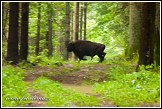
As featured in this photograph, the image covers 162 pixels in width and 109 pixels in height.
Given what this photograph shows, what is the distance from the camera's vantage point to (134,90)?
10.2 metres

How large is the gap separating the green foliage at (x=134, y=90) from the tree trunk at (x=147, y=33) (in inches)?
43.7

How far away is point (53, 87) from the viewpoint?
34.7ft

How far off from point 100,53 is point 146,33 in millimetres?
7613

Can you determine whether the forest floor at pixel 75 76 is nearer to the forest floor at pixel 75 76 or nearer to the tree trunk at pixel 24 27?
the forest floor at pixel 75 76

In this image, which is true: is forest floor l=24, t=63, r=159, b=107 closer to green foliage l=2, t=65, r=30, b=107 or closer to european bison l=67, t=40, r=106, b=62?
green foliage l=2, t=65, r=30, b=107

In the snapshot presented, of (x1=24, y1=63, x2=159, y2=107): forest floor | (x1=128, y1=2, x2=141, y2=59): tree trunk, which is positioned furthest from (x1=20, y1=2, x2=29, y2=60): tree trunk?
(x1=128, y1=2, x2=141, y2=59): tree trunk

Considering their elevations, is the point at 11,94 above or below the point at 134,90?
above

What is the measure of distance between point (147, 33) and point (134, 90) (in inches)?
155

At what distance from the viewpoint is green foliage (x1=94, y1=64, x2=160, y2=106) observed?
29.7 feet

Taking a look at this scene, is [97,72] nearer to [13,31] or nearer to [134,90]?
[13,31]

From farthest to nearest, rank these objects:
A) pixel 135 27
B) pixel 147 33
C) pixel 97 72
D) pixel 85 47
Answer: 1. pixel 85 47
2. pixel 135 27
3. pixel 97 72
4. pixel 147 33

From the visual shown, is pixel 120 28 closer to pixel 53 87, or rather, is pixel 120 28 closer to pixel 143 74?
pixel 143 74

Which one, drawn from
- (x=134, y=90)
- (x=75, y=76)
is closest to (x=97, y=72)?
(x=75, y=76)

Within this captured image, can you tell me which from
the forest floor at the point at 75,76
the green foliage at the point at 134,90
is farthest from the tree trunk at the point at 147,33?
the forest floor at the point at 75,76
